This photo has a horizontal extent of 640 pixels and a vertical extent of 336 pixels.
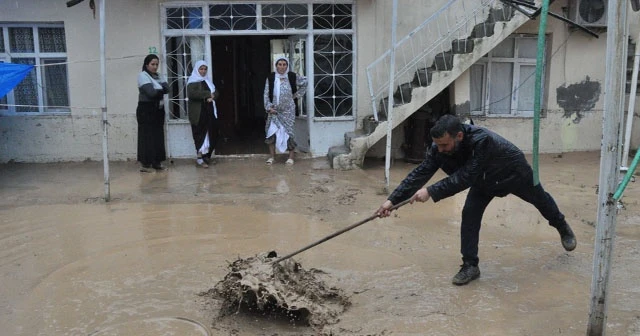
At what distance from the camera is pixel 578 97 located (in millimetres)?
9500

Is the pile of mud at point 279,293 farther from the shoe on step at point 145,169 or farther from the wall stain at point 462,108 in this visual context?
the wall stain at point 462,108

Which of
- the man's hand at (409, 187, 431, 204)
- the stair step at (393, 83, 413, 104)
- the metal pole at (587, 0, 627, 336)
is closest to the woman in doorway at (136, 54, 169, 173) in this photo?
the stair step at (393, 83, 413, 104)

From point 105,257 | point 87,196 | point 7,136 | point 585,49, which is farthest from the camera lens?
point 585,49

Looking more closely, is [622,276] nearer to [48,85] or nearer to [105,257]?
[105,257]

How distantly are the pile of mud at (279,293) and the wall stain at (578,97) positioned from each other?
7.17m

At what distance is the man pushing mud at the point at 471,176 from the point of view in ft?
12.5

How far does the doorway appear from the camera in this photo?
10.9 metres

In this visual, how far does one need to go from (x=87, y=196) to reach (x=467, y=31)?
633 cm

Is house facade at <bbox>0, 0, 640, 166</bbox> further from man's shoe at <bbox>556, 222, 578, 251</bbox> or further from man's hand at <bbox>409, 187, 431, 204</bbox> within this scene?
man's hand at <bbox>409, 187, 431, 204</bbox>

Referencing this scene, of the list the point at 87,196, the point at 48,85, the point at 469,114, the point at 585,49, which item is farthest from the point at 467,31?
the point at 48,85

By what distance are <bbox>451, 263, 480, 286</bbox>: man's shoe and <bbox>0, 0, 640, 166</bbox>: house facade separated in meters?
4.28

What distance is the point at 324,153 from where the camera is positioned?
9109 mm

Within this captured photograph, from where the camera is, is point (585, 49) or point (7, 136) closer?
point (7, 136)

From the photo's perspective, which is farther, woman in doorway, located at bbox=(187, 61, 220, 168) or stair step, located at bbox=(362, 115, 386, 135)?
stair step, located at bbox=(362, 115, 386, 135)
